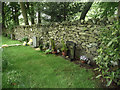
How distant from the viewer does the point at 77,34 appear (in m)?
4.07

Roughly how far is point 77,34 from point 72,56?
1.06 metres

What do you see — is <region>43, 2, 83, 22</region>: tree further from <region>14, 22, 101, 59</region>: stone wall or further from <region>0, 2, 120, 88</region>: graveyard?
<region>14, 22, 101, 59</region>: stone wall

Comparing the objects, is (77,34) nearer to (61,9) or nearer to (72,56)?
(72,56)

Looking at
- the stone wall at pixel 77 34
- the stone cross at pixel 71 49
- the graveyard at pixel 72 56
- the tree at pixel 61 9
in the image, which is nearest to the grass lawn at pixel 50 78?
the graveyard at pixel 72 56

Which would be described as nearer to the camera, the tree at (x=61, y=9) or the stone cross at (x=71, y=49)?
the stone cross at (x=71, y=49)

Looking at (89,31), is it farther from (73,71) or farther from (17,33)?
(17,33)

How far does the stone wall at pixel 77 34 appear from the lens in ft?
11.3

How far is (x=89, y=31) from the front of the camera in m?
3.54

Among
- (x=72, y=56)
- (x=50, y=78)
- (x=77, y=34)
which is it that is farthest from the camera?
(x=77, y=34)

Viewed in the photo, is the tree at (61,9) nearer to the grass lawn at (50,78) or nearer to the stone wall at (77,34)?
the stone wall at (77,34)

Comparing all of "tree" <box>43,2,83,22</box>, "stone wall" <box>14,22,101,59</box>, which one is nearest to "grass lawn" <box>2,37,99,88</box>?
"stone wall" <box>14,22,101,59</box>

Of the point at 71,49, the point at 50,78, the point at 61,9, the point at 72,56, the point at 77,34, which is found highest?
the point at 61,9

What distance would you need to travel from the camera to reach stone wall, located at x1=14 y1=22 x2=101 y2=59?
3.43 m

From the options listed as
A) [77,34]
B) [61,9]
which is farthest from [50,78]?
[61,9]
